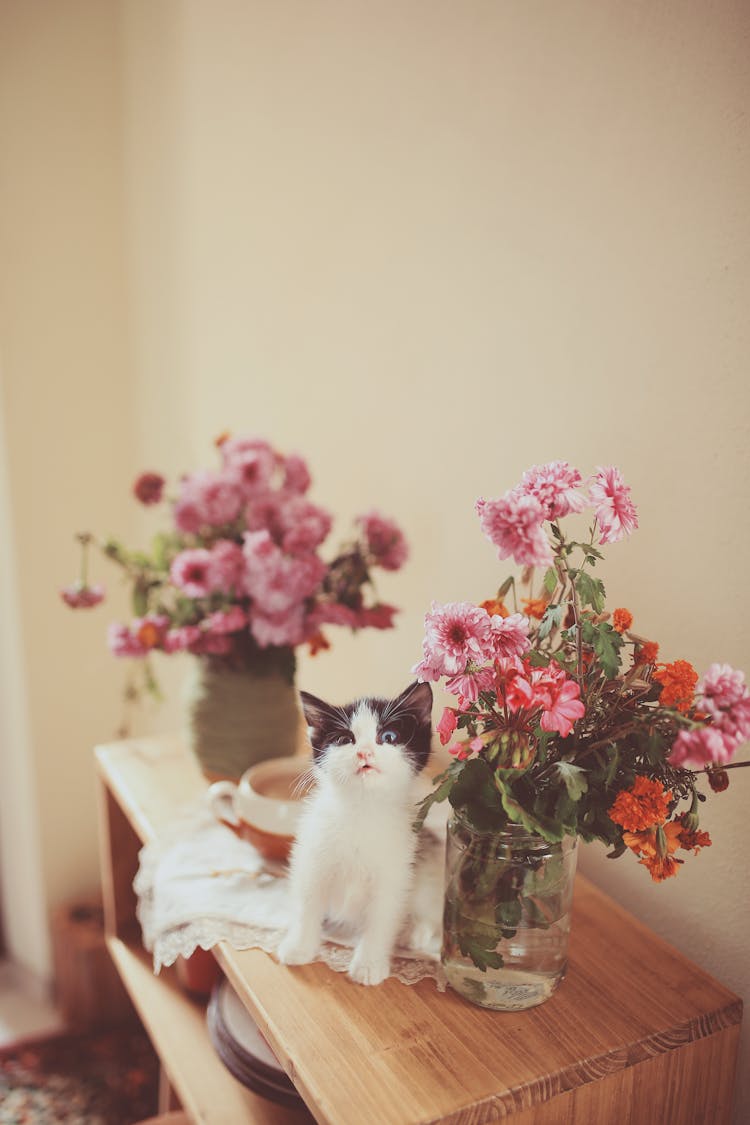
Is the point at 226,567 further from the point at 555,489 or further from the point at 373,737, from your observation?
the point at 555,489

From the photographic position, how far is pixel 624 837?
0.66 metres

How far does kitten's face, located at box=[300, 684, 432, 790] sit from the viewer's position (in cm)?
76

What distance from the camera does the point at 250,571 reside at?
3.48 ft

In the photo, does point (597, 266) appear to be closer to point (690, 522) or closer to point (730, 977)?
point (690, 522)

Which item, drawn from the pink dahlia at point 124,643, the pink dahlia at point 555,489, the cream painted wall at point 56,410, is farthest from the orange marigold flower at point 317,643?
the cream painted wall at point 56,410

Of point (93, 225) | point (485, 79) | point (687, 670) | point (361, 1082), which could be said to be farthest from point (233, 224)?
point (361, 1082)

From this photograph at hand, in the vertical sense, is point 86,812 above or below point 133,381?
below

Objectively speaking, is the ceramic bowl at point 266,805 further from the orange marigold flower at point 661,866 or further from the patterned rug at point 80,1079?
the patterned rug at point 80,1079

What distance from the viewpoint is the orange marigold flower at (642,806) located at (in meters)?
0.64

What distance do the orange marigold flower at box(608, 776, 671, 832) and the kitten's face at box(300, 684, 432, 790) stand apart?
19cm

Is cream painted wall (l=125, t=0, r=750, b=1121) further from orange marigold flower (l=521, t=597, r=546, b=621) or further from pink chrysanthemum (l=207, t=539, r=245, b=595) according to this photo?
pink chrysanthemum (l=207, t=539, r=245, b=595)

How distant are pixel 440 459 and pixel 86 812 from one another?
49.8 inches

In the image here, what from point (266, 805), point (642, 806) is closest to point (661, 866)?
point (642, 806)

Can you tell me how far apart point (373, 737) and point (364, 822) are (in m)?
0.08
